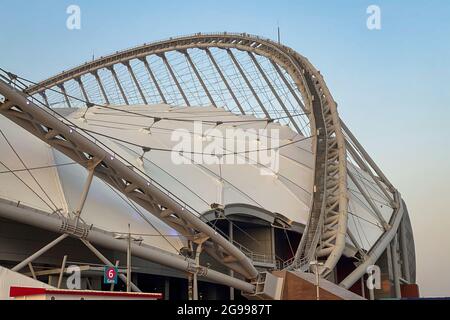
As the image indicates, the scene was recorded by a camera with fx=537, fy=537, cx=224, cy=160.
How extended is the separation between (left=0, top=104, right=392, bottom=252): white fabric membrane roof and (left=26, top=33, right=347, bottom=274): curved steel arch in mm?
1768

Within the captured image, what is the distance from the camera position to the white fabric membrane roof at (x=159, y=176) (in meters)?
27.3

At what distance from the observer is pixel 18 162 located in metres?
27.2

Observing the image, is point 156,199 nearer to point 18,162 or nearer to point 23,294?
point 18,162

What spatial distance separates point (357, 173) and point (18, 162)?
34.6 metres

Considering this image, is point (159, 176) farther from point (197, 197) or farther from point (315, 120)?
point (315, 120)

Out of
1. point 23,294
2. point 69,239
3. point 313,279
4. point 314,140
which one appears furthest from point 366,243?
point 23,294

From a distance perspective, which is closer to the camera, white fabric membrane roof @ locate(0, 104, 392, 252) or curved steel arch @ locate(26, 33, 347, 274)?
white fabric membrane roof @ locate(0, 104, 392, 252)

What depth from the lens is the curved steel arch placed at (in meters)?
37.0

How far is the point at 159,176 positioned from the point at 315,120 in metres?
18.7

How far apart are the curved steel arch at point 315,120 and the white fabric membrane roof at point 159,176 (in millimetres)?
1768

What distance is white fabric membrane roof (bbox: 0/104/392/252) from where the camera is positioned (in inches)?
1073

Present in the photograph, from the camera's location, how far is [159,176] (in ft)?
116

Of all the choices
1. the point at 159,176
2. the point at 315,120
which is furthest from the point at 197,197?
the point at 315,120
